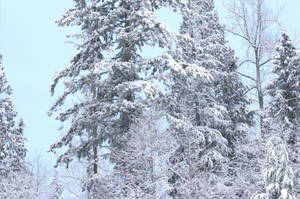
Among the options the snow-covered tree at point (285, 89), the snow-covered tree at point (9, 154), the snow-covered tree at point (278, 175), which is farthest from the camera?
the snow-covered tree at point (9, 154)

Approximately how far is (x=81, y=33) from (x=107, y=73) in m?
2.25

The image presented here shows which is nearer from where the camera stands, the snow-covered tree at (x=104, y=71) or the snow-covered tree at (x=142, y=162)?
the snow-covered tree at (x=142, y=162)

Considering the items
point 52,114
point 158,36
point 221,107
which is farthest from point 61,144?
point 221,107

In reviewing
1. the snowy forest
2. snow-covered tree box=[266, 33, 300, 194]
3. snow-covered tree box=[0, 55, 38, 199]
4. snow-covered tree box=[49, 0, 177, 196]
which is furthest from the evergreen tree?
snow-covered tree box=[0, 55, 38, 199]

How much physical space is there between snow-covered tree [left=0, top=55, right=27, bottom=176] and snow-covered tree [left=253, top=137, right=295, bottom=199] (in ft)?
58.0

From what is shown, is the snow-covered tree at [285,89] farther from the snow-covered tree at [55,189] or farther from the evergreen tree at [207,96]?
the snow-covered tree at [55,189]

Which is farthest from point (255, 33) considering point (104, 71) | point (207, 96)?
point (104, 71)

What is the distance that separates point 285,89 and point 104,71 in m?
9.11

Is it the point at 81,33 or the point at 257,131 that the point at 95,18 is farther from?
the point at 257,131

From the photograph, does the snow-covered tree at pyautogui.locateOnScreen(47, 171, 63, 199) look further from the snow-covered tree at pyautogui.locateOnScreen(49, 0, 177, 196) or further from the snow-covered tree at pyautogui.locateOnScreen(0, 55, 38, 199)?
the snow-covered tree at pyautogui.locateOnScreen(0, 55, 38, 199)

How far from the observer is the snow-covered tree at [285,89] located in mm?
18891

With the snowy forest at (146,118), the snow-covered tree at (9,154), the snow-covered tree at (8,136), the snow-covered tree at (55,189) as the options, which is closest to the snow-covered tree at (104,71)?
the snowy forest at (146,118)

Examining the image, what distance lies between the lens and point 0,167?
1009 inches

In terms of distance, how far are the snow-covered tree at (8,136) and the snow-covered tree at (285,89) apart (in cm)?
1641
